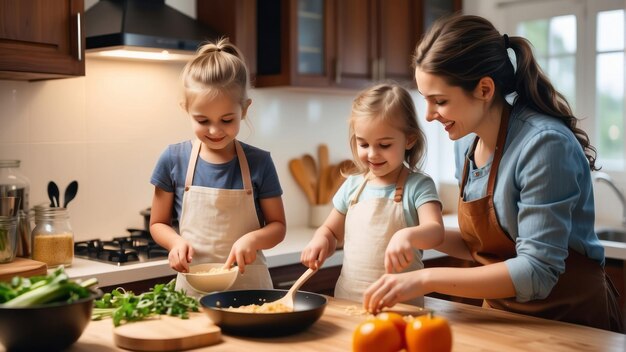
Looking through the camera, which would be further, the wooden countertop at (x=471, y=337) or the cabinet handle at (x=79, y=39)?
the cabinet handle at (x=79, y=39)

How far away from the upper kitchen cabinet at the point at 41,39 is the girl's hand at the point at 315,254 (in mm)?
1274

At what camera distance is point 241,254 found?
1878 mm

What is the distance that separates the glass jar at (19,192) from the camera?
8.82 ft

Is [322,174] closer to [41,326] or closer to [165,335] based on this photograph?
[165,335]

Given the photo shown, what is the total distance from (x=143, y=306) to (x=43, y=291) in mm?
262

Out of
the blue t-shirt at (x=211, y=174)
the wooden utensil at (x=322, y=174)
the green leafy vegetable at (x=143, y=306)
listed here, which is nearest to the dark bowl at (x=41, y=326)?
the green leafy vegetable at (x=143, y=306)

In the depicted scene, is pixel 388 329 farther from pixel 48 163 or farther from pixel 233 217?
pixel 48 163

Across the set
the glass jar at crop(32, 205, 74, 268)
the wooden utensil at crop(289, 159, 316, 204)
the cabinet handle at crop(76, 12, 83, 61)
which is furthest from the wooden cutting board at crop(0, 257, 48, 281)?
the wooden utensil at crop(289, 159, 316, 204)

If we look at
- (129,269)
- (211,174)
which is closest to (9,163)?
(129,269)

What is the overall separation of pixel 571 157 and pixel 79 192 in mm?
2027

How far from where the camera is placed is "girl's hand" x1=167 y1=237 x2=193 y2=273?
1.87 meters

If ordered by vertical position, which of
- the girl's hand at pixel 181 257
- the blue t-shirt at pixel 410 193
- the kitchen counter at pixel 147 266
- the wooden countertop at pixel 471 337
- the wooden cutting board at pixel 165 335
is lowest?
the kitchen counter at pixel 147 266

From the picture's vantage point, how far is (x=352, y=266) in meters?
2.01

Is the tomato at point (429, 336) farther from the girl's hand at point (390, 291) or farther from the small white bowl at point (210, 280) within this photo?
the small white bowl at point (210, 280)
